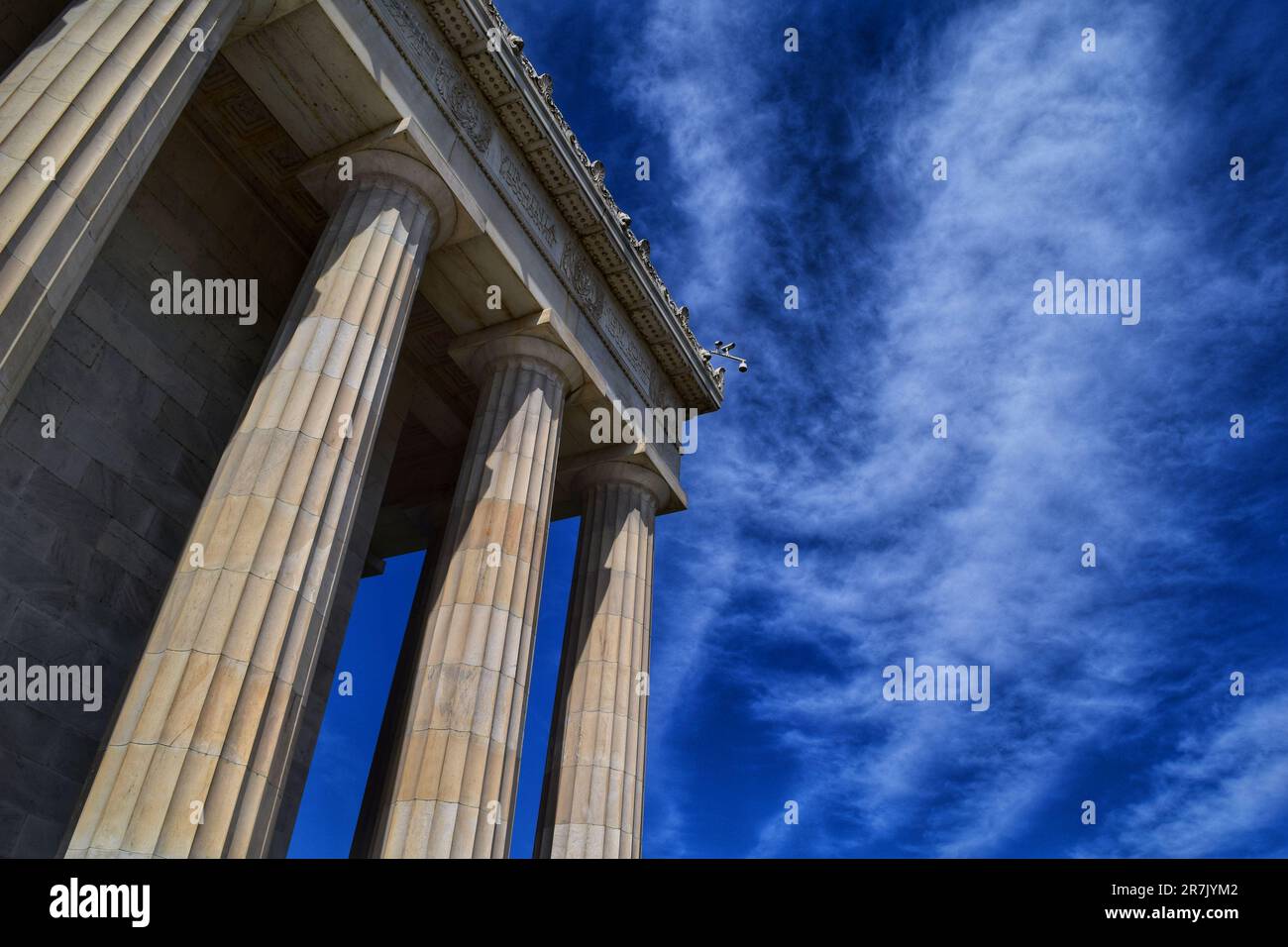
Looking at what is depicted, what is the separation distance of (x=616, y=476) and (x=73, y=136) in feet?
62.7

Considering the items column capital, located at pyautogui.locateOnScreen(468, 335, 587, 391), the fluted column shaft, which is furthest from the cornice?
the fluted column shaft

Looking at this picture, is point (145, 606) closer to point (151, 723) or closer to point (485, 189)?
point (151, 723)

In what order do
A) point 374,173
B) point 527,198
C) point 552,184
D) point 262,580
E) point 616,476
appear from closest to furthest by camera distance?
point 262,580 → point 374,173 → point 527,198 → point 552,184 → point 616,476

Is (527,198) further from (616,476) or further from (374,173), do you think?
(616,476)

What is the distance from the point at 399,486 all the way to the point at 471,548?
1277 centimetres

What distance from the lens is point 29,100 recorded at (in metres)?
13.2

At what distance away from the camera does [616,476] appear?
30.3m

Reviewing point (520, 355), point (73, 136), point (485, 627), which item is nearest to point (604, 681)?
point (485, 627)

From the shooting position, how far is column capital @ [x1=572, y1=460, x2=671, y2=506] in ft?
99.4

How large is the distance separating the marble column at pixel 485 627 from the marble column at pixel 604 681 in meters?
4.42

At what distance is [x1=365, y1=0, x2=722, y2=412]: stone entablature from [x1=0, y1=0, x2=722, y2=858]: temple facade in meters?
0.11

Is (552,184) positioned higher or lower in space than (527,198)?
higher

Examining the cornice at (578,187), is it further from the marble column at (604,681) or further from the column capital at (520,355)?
the marble column at (604,681)
